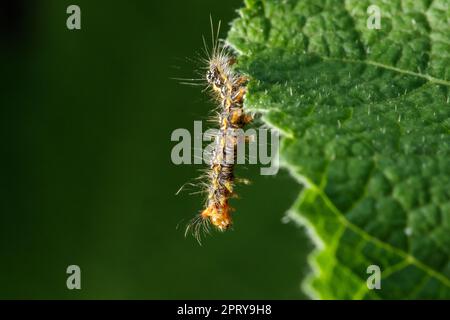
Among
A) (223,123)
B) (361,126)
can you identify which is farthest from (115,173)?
(361,126)

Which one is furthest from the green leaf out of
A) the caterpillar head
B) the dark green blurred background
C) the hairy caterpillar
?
the dark green blurred background

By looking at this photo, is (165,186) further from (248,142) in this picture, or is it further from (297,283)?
(248,142)

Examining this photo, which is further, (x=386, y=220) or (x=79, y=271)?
(x=79, y=271)

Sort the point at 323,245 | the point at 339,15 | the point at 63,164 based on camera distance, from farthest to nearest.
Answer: the point at 63,164 → the point at 339,15 → the point at 323,245

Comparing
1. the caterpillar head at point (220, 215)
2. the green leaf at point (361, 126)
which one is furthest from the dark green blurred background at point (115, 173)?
the green leaf at point (361, 126)

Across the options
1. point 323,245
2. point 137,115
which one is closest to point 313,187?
point 323,245

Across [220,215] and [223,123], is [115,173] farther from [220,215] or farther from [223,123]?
[223,123]
